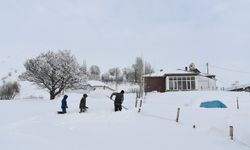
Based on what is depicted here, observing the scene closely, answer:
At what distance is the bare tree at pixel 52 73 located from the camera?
4206 cm

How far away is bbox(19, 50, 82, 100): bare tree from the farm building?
12.8 m

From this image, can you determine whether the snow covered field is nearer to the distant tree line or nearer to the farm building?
the distant tree line

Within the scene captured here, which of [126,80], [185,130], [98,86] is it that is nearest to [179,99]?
[185,130]

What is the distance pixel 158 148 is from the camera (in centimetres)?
1084

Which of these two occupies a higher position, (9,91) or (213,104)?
(9,91)

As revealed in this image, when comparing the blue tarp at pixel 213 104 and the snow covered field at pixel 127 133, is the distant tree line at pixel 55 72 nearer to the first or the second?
the blue tarp at pixel 213 104

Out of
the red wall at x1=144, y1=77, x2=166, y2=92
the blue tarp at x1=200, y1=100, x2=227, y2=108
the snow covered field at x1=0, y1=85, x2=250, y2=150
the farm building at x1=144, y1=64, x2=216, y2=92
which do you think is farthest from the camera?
the red wall at x1=144, y1=77, x2=166, y2=92

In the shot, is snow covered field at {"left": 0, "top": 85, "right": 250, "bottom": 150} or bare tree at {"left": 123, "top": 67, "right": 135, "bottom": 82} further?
bare tree at {"left": 123, "top": 67, "right": 135, "bottom": 82}

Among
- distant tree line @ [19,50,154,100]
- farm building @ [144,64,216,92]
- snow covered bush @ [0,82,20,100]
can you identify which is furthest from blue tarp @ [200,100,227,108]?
snow covered bush @ [0,82,20,100]

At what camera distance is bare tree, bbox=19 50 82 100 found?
138 ft

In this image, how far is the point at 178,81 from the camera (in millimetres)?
47938

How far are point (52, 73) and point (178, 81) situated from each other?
19.3m

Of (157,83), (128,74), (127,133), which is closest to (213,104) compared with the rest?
(127,133)

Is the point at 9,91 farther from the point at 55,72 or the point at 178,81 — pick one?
the point at 178,81
